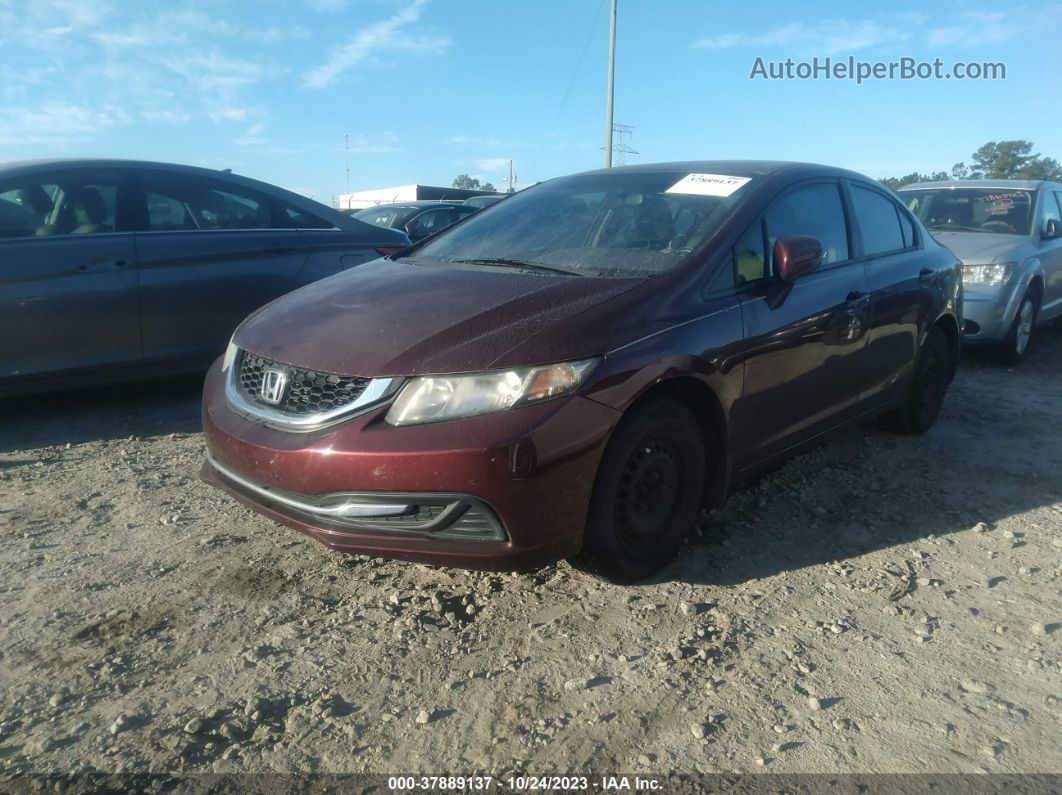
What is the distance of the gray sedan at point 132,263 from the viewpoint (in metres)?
4.43

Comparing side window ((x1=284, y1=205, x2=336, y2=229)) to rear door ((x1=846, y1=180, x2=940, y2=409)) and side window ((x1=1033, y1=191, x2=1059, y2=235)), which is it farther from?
side window ((x1=1033, y1=191, x2=1059, y2=235))

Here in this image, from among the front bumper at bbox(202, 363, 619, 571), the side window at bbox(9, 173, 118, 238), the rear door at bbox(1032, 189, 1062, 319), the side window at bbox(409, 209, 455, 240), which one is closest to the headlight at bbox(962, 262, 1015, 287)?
the rear door at bbox(1032, 189, 1062, 319)

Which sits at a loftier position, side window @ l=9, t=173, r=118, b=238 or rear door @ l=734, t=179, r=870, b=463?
side window @ l=9, t=173, r=118, b=238

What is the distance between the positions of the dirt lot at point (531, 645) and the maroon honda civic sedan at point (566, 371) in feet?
0.99

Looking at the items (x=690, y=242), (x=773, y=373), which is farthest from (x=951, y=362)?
(x=690, y=242)

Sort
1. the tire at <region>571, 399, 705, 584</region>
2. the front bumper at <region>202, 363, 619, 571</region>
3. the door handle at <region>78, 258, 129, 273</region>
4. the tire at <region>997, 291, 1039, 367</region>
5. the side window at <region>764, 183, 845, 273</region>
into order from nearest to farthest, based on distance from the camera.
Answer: the front bumper at <region>202, 363, 619, 571</region>
the tire at <region>571, 399, 705, 584</region>
the side window at <region>764, 183, 845, 273</region>
the door handle at <region>78, 258, 129, 273</region>
the tire at <region>997, 291, 1039, 367</region>

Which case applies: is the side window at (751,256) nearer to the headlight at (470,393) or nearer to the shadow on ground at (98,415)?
the headlight at (470,393)

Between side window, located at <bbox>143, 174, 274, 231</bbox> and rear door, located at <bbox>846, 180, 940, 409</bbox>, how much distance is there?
363cm

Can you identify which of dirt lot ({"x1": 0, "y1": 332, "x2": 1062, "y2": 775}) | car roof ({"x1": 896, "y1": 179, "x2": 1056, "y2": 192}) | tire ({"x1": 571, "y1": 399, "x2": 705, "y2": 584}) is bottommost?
dirt lot ({"x1": 0, "y1": 332, "x2": 1062, "y2": 775})

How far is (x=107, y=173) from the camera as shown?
4.77 meters

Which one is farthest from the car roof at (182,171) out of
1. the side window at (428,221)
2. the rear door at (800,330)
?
the side window at (428,221)

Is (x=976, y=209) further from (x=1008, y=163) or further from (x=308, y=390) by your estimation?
(x=1008, y=163)

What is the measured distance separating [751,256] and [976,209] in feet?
19.5

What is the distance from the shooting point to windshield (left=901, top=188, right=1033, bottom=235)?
770 cm
